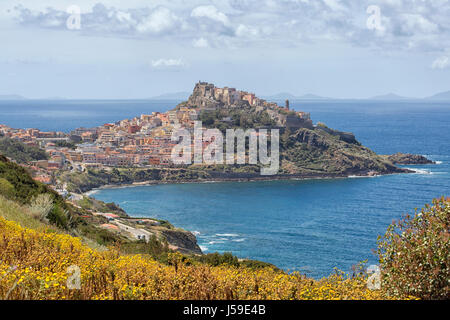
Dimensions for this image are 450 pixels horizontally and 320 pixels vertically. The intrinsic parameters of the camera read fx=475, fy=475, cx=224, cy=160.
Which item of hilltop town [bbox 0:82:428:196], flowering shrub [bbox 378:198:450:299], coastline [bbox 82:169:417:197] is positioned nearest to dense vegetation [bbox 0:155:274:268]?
flowering shrub [bbox 378:198:450:299]

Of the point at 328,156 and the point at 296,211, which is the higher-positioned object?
the point at 328,156

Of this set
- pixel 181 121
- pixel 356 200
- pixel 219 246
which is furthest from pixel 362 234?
pixel 181 121

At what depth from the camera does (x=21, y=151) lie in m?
59.8

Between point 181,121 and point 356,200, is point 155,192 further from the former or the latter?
point 181,121

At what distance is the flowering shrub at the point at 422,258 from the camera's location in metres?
4.09

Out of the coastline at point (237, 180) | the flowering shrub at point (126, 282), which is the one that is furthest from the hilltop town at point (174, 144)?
the flowering shrub at point (126, 282)

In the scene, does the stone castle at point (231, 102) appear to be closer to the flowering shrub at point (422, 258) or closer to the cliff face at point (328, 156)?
the cliff face at point (328, 156)

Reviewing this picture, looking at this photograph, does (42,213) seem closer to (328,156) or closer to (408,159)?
(328,156)

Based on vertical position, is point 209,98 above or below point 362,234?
above

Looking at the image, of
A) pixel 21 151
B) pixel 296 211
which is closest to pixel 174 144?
pixel 21 151

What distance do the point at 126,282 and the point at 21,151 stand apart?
60.9 meters
